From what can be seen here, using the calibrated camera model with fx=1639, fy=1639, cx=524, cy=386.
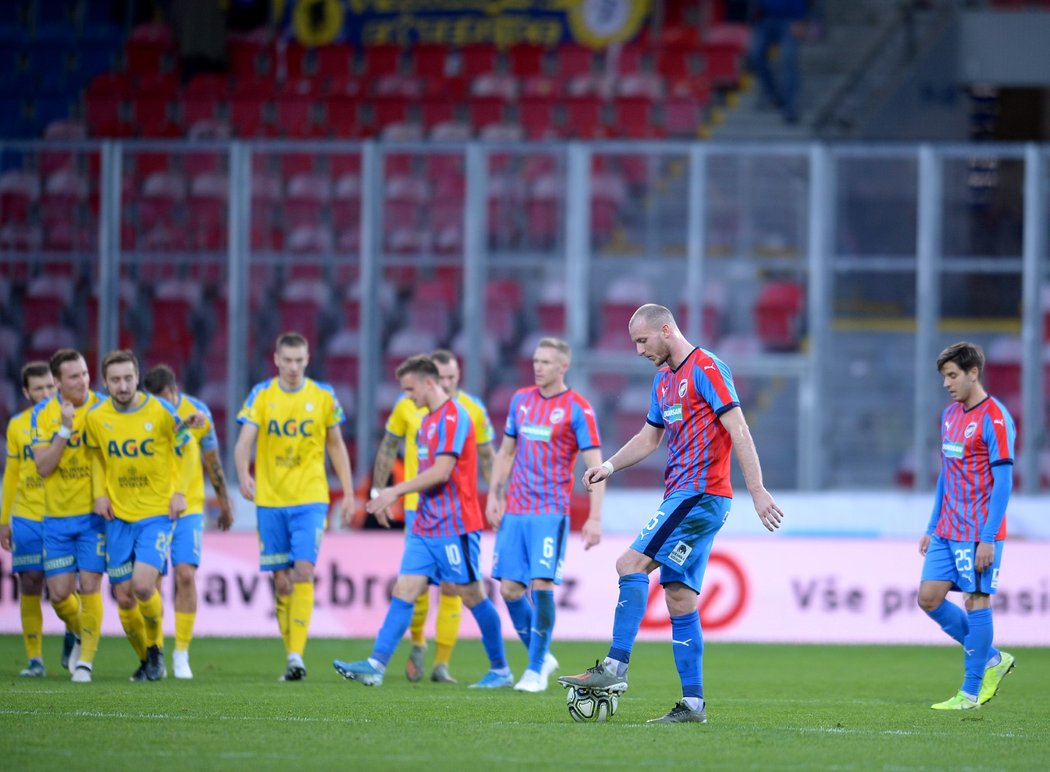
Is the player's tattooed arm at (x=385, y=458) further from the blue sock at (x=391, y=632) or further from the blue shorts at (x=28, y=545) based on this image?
the blue shorts at (x=28, y=545)

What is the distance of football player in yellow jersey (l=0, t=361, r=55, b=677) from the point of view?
35.1 ft

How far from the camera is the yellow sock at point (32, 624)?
34.9 feet

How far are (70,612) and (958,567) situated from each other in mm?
5588

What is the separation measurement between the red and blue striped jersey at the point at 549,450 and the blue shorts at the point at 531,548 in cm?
6

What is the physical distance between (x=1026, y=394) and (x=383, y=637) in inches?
323

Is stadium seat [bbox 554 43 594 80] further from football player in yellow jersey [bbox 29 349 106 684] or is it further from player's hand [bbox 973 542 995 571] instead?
player's hand [bbox 973 542 995 571]

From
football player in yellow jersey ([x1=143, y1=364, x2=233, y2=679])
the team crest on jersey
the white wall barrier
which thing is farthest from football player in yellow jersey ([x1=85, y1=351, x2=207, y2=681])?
the white wall barrier

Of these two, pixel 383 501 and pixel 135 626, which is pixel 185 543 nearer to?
pixel 135 626

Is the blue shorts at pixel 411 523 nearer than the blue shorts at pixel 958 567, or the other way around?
the blue shorts at pixel 958 567

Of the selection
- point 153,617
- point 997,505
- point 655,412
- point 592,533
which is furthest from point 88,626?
point 997,505

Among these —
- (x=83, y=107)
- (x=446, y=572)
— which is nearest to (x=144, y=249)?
(x=83, y=107)

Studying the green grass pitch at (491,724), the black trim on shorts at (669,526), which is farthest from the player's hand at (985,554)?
the black trim on shorts at (669,526)

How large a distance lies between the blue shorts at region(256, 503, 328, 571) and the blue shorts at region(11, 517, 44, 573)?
148cm

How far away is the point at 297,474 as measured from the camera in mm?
10547
